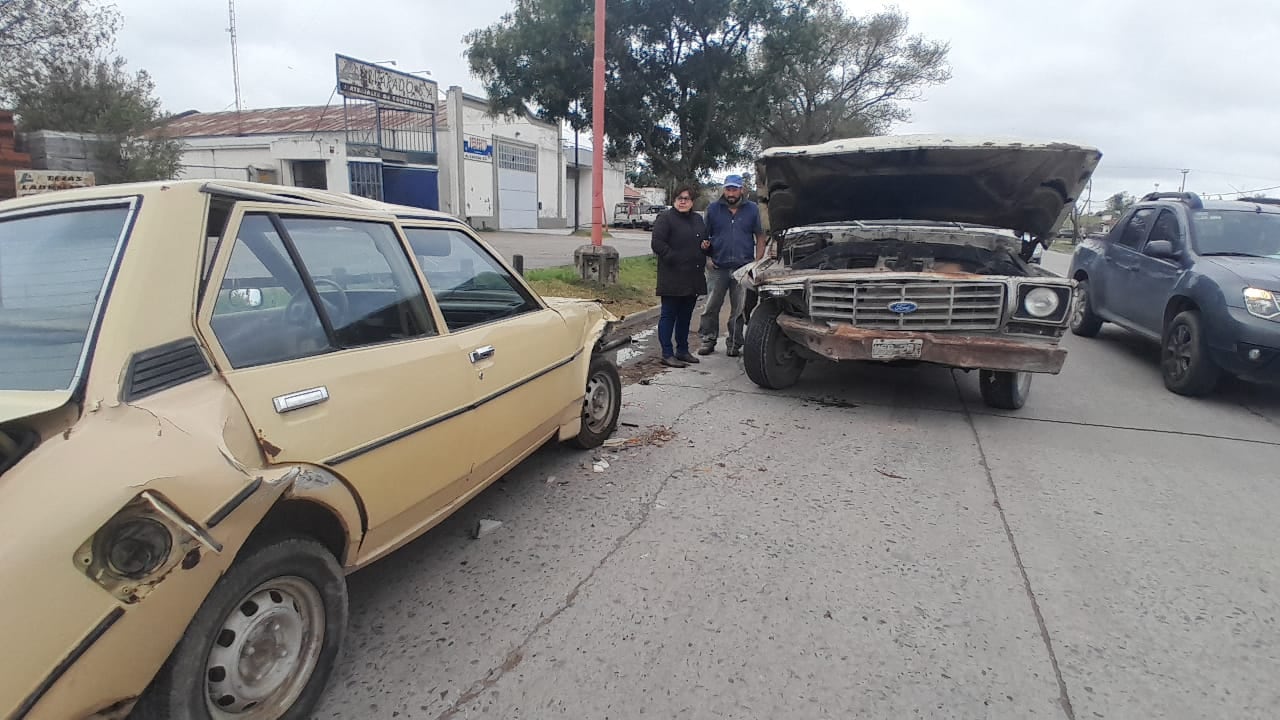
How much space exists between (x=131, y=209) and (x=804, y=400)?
4778mm

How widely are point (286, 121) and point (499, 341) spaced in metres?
32.5

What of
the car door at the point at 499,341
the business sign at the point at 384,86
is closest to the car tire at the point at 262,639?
the car door at the point at 499,341

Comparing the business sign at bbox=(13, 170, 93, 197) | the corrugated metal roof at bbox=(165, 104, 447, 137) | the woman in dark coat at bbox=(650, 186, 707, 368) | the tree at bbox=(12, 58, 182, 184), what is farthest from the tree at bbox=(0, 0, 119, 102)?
the woman in dark coat at bbox=(650, 186, 707, 368)

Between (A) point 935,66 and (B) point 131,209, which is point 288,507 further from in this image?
(A) point 935,66

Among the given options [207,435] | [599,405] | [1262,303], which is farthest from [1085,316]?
[207,435]

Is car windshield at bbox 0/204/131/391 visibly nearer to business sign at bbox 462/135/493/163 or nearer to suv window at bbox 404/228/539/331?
suv window at bbox 404/228/539/331

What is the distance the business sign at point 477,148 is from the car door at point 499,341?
82.0ft

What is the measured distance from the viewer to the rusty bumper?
4.89 meters

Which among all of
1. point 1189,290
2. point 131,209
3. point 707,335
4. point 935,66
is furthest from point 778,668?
point 935,66

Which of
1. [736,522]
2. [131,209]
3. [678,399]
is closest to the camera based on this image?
[131,209]

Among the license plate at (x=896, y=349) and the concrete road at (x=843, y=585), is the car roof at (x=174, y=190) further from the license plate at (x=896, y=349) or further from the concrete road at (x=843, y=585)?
the license plate at (x=896, y=349)

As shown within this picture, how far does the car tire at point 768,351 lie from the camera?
19.0 ft

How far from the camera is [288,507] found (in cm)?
201

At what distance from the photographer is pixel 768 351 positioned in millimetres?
5809
